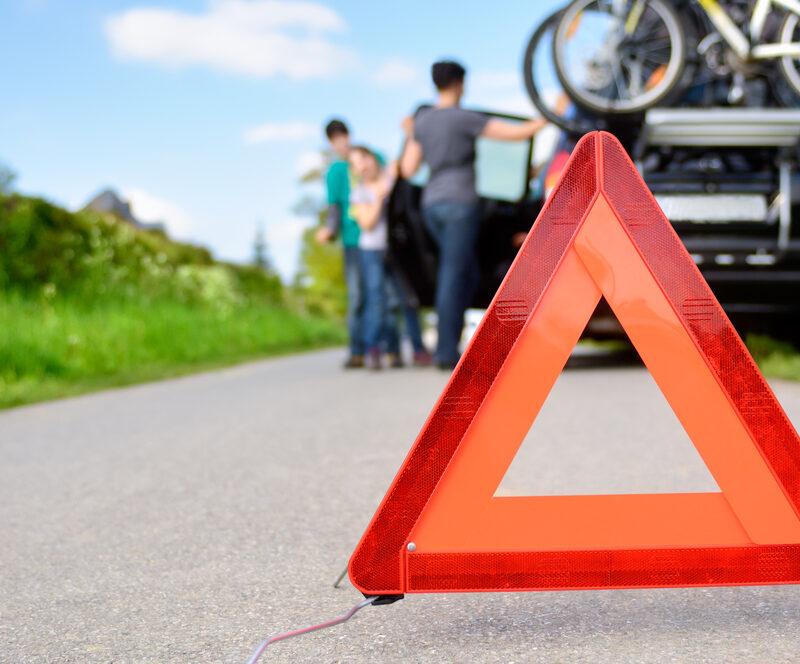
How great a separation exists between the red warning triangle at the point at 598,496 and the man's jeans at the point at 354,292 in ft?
22.7

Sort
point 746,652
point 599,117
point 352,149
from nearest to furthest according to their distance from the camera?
point 746,652
point 599,117
point 352,149

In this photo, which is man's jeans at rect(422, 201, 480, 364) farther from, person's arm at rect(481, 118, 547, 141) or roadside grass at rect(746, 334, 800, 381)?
roadside grass at rect(746, 334, 800, 381)

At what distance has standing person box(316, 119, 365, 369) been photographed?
8859mm

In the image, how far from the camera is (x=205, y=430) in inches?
203

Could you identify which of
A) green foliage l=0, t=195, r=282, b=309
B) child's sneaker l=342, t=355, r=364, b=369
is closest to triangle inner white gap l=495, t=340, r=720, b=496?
child's sneaker l=342, t=355, r=364, b=369

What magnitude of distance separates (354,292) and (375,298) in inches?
13.0

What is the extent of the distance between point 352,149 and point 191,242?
A: 39.2 feet

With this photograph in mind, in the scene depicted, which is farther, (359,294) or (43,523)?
(359,294)

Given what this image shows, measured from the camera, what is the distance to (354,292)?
895cm

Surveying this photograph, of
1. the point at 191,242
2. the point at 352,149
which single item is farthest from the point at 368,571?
the point at 191,242

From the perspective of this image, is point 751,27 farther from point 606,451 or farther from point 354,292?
point 354,292

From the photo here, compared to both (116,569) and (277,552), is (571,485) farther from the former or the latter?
(116,569)

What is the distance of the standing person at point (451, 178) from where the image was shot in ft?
23.1

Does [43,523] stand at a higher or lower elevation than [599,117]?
lower
